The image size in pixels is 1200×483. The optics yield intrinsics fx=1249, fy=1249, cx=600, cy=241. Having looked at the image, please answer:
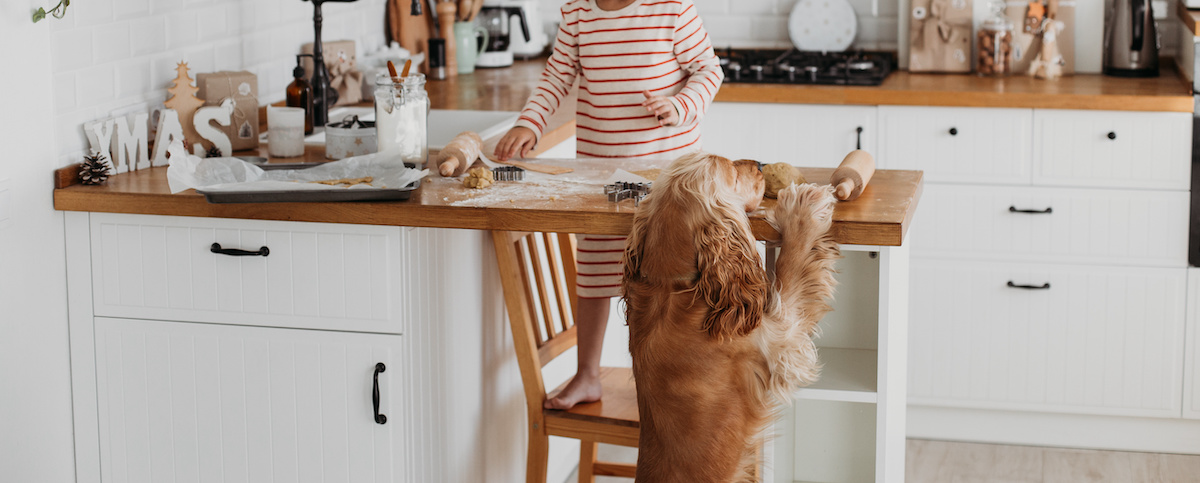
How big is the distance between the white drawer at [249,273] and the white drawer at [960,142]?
1.78 meters

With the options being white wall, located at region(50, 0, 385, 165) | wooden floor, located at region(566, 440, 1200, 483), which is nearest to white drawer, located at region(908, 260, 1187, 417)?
wooden floor, located at region(566, 440, 1200, 483)

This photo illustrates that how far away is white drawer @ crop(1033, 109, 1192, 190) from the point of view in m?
3.23

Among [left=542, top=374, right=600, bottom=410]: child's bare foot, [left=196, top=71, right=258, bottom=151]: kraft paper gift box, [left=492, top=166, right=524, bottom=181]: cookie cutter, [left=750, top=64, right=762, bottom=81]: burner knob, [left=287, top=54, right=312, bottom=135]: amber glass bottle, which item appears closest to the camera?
[left=492, top=166, right=524, bottom=181]: cookie cutter

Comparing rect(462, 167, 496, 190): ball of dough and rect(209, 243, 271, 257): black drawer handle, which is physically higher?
rect(462, 167, 496, 190): ball of dough

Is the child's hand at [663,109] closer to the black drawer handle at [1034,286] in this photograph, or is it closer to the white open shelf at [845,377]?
the white open shelf at [845,377]

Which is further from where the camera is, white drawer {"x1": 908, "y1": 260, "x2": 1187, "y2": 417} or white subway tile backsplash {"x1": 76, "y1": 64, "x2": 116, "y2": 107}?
white drawer {"x1": 908, "y1": 260, "x2": 1187, "y2": 417}

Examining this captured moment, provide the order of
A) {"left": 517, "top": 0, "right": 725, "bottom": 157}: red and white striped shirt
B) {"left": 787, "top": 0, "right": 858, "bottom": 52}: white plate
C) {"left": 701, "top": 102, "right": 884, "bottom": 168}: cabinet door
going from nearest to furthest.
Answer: {"left": 517, "top": 0, "right": 725, "bottom": 157}: red and white striped shirt, {"left": 701, "top": 102, "right": 884, "bottom": 168}: cabinet door, {"left": 787, "top": 0, "right": 858, "bottom": 52}: white plate

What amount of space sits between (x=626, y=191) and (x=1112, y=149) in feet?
5.82

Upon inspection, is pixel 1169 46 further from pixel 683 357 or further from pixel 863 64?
pixel 683 357

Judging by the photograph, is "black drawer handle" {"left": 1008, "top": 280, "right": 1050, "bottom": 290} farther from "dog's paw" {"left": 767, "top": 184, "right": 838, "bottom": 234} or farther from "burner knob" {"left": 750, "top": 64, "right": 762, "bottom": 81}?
"dog's paw" {"left": 767, "top": 184, "right": 838, "bottom": 234}

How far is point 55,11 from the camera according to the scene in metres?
2.25

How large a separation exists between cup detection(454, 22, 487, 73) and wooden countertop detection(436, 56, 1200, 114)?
29 cm

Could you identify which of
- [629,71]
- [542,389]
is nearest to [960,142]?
[629,71]

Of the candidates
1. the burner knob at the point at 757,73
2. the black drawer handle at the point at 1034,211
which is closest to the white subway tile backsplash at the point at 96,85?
the burner knob at the point at 757,73
